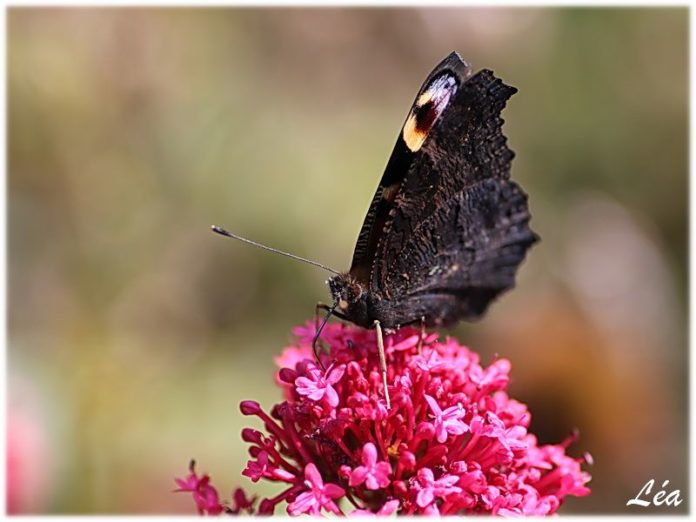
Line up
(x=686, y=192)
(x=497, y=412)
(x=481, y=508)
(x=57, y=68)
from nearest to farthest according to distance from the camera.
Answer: (x=481, y=508) < (x=497, y=412) < (x=57, y=68) < (x=686, y=192)

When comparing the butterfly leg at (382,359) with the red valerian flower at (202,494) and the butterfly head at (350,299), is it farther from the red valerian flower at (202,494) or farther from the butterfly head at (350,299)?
the red valerian flower at (202,494)

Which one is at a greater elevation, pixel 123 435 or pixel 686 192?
pixel 686 192

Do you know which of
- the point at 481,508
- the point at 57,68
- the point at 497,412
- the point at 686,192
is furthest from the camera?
the point at 686,192

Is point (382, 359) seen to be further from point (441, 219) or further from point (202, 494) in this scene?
point (202, 494)

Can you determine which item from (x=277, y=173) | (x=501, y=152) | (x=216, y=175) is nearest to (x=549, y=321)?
(x=277, y=173)

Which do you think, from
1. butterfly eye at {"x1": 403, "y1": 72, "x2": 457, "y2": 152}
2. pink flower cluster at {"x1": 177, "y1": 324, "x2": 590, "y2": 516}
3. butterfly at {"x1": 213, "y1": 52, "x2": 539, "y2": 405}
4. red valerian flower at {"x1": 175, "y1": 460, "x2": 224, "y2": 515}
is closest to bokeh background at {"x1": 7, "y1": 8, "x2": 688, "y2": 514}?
red valerian flower at {"x1": 175, "y1": 460, "x2": 224, "y2": 515}

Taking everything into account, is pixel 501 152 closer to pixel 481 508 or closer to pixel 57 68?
pixel 481 508
